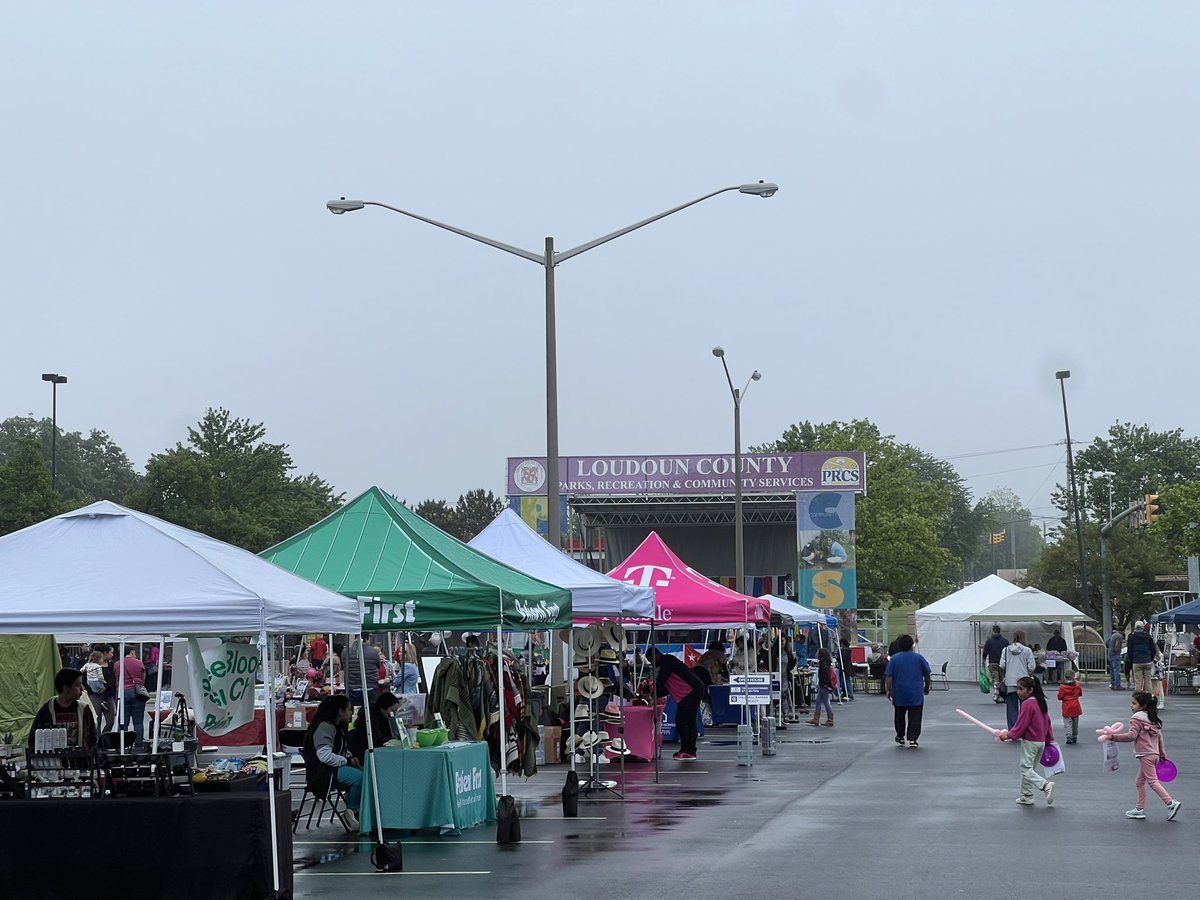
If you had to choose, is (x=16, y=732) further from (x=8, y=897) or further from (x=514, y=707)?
(x=8, y=897)

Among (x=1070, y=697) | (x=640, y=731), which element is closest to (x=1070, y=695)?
(x=1070, y=697)

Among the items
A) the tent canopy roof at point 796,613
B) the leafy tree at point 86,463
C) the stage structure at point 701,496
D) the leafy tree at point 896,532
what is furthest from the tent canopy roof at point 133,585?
the leafy tree at point 86,463

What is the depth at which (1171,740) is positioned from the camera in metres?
26.6

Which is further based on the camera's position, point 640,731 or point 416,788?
point 640,731

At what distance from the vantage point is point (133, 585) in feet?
36.2

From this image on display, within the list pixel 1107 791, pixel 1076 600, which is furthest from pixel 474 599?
pixel 1076 600

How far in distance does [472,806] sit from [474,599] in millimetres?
2257

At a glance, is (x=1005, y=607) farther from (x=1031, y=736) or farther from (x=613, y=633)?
(x=1031, y=736)

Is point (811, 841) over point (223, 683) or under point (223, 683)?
under

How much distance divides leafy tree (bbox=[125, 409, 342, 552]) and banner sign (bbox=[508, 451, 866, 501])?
18.0 metres

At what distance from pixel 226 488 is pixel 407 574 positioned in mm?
64075

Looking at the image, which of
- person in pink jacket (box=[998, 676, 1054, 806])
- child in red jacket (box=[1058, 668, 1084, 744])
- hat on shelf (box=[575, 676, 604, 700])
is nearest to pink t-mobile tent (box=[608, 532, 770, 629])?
hat on shelf (box=[575, 676, 604, 700])

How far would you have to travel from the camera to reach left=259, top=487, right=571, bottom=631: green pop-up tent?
14.5 m

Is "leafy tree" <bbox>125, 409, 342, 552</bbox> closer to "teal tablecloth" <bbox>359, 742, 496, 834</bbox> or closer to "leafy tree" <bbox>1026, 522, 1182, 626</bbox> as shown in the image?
"leafy tree" <bbox>1026, 522, 1182, 626</bbox>
